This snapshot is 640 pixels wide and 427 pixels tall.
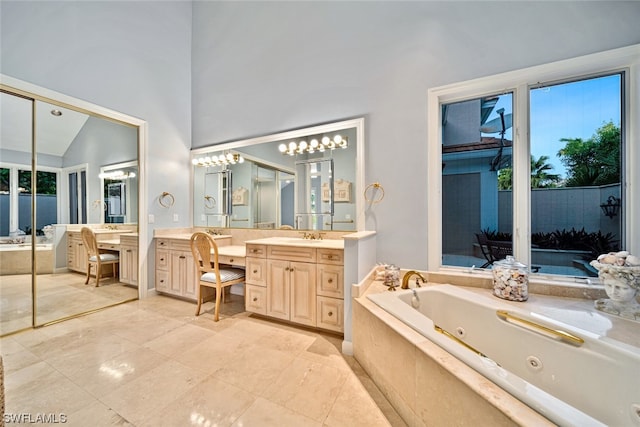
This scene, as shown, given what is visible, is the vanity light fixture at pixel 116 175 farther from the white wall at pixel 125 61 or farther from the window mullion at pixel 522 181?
the window mullion at pixel 522 181

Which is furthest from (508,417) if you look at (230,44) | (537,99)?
(230,44)

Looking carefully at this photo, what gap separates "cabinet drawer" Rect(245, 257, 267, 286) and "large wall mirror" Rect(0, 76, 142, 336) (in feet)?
5.99

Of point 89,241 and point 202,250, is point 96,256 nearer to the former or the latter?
point 89,241

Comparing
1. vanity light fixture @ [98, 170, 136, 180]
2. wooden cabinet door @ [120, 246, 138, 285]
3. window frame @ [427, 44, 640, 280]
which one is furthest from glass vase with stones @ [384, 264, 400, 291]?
vanity light fixture @ [98, 170, 136, 180]

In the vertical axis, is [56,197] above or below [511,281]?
above

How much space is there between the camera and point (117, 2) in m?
2.82

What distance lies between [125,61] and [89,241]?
230 centimetres

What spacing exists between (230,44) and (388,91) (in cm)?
253

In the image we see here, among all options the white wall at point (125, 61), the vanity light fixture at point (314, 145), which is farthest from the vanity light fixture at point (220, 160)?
the vanity light fixture at point (314, 145)

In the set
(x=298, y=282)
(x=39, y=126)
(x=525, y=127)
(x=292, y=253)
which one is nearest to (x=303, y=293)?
(x=298, y=282)

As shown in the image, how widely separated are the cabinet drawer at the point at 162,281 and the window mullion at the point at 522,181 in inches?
156

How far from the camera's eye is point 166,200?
134 inches

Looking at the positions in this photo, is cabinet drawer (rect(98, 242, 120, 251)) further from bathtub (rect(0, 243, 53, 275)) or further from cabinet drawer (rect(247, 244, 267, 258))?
cabinet drawer (rect(247, 244, 267, 258))

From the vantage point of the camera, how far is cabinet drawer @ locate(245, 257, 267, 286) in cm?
243
